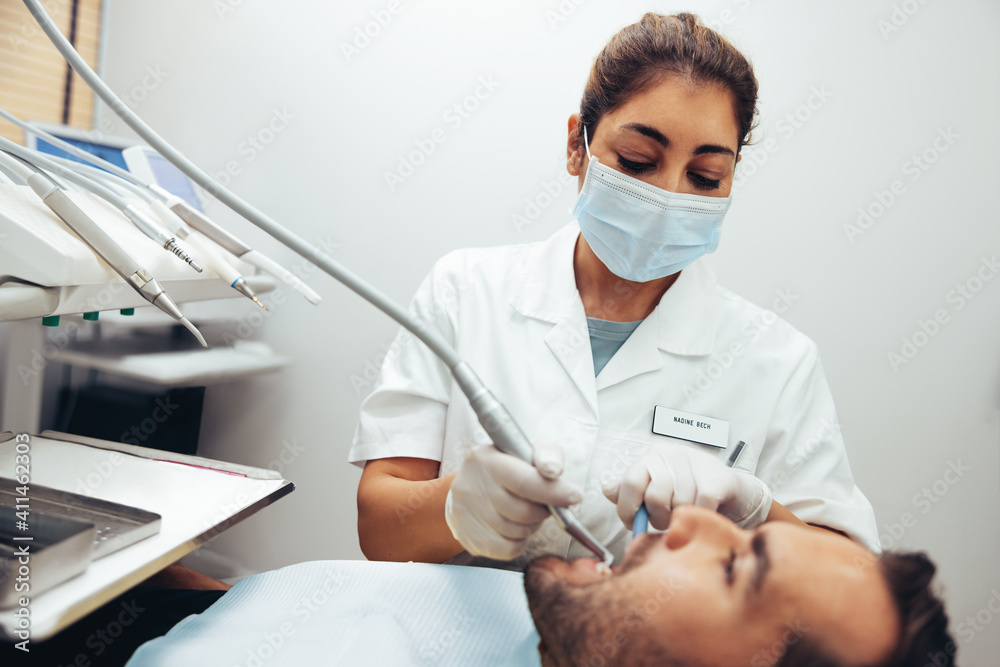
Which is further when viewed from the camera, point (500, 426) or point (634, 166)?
point (634, 166)

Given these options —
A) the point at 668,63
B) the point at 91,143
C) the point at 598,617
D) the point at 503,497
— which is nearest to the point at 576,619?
the point at 598,617

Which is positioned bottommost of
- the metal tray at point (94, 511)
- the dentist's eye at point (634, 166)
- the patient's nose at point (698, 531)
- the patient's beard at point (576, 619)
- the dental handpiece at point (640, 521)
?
the patient's beard at point (576, 619)

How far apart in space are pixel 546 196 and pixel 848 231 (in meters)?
0.76

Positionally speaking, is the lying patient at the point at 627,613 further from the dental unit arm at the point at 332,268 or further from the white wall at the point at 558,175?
the white wall at the point at 558,175

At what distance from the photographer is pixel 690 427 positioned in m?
1.04

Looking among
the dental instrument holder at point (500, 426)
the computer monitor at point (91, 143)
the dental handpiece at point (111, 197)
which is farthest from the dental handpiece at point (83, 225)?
the computer monitor at point (91, 143)

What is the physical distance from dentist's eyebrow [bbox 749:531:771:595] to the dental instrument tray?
2.10 feet

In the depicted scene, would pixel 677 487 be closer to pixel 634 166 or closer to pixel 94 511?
pixel 634 166

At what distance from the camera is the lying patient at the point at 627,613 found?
63 cm

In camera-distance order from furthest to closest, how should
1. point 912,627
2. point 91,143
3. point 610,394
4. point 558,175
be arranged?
point 558,175
point 91,143
point 610,394
point 912,627

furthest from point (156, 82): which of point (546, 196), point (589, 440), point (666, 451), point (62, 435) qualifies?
point (666, 451)

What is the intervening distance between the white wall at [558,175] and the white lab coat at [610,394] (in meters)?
0.55

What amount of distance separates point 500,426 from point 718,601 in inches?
12.4

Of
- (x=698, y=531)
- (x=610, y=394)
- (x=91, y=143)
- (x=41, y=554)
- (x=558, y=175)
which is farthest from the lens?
(x=558, y=175)
